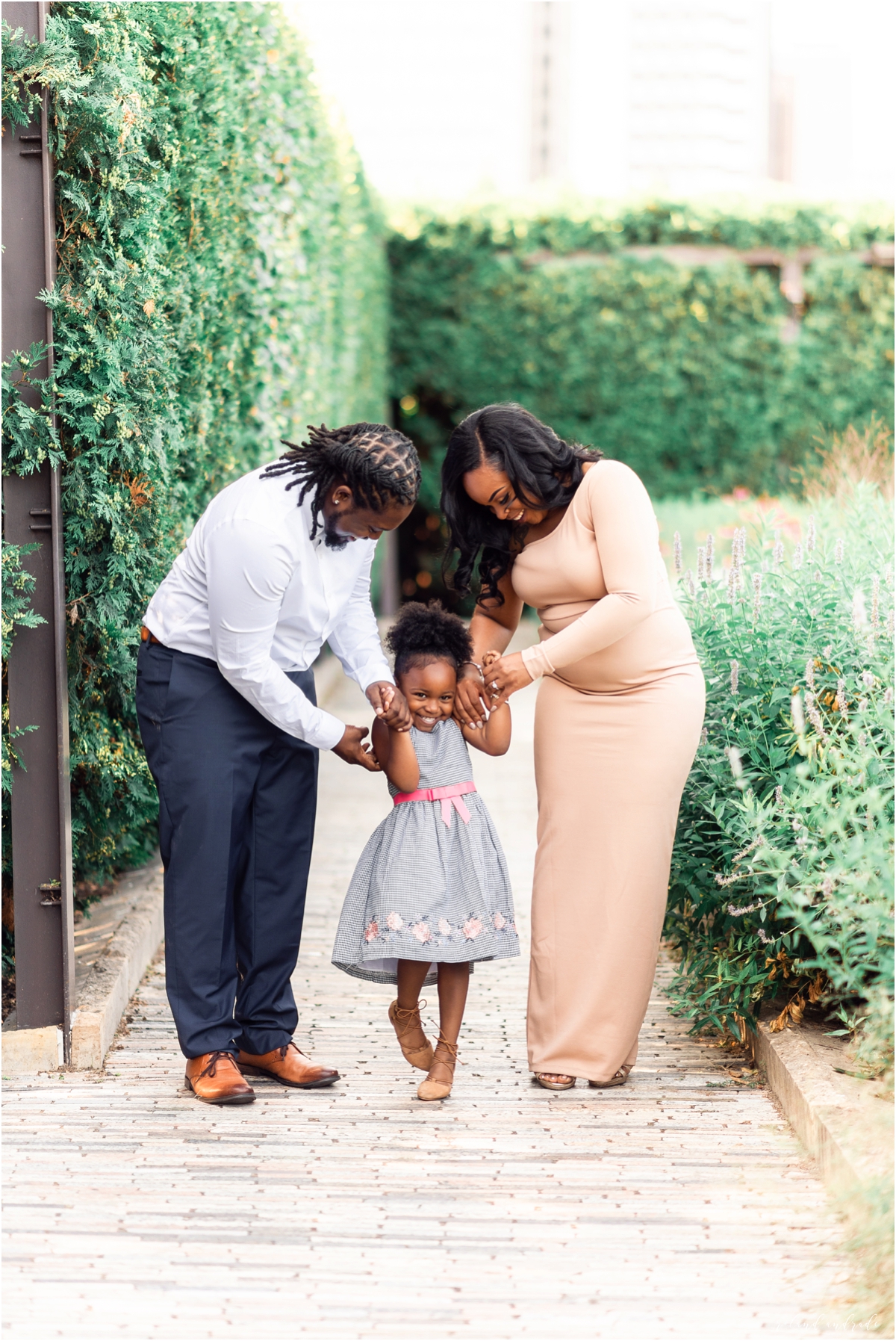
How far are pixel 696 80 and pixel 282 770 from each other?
526 feet

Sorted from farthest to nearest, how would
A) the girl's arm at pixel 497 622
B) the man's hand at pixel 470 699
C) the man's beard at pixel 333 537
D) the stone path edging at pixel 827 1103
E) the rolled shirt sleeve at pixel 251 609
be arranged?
the girl's arm at pixel 497 622 → the man's hand at pixel 470 699 → the man's beard at pixel 333 537 → the rolled shirt sleeve at pixel 251 609 → the stone path edging at pixel 827 1103

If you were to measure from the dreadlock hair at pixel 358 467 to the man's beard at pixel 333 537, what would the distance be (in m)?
0.03

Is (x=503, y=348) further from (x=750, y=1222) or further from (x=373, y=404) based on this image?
(x=750, y=1222)

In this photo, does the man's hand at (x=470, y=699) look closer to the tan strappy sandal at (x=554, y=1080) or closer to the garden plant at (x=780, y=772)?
the garden plant at (x=780, y=772)

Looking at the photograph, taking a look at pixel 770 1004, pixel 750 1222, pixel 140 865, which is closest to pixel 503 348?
pixel 140 865

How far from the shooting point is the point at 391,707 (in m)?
2.97

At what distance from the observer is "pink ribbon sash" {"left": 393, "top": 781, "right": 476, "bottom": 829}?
3.11 metres

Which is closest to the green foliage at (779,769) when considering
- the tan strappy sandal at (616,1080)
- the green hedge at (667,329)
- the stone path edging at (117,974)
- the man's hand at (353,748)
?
the tan strappy sandal at (616,1080)

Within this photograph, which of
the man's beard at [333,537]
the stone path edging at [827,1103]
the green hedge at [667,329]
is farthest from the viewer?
the green hedge at [667,329]

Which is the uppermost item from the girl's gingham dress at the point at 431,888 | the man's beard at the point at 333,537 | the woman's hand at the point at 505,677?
the man's beard at the point at 333,537

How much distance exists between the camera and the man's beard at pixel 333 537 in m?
2.95

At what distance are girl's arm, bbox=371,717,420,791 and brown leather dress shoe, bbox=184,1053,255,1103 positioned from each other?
80cm

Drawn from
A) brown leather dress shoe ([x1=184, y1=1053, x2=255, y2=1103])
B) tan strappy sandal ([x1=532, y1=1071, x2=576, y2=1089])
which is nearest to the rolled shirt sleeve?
brown leather dress shoe ([x1=184, y1=1053, x2=255, y2=1103])

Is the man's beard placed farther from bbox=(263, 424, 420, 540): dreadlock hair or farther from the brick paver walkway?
the brick paver walkway
